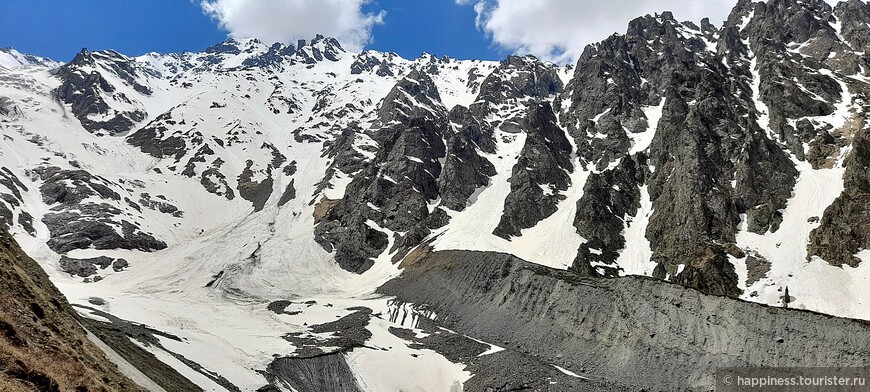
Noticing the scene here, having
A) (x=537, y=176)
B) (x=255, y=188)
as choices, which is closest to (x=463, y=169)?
(x=537, y=176)

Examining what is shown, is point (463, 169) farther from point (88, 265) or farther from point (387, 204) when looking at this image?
point (88, 265)

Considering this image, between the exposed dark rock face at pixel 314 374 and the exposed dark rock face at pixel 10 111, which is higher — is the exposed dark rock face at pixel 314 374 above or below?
below

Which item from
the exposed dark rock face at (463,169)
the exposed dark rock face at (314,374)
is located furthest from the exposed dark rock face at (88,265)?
the exposed dark rock face at (314,374)

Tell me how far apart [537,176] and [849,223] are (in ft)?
234

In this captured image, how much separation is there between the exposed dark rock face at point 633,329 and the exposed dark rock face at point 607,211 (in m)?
25.9

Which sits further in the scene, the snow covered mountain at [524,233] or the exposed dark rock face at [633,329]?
the snow covered mountain at [524,233]

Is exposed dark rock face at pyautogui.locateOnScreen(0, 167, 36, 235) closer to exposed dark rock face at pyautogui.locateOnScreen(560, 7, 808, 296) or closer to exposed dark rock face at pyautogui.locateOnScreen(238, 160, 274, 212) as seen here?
exposed dark rock face at pyautogui.locateOnScreen(238, 160, 274, 212)

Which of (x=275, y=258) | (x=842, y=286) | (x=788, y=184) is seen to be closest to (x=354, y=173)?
(x=275, y=258)

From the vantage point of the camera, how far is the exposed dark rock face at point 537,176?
124 metres

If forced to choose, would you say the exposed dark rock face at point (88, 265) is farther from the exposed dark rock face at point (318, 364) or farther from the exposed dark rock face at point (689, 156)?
the exposed dark rock face at point (689, 156)

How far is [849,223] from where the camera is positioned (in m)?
85.8

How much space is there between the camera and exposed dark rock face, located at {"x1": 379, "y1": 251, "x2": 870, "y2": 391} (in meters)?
47.4

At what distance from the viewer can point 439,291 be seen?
88188 mm

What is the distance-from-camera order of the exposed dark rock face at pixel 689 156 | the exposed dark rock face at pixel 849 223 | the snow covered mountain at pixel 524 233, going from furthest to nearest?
1. the exposed dark rock face at pixel 689 156
2. the exposed dark rock face at pixel 849 223
3. the snow covered mountain at pixel 524 233
